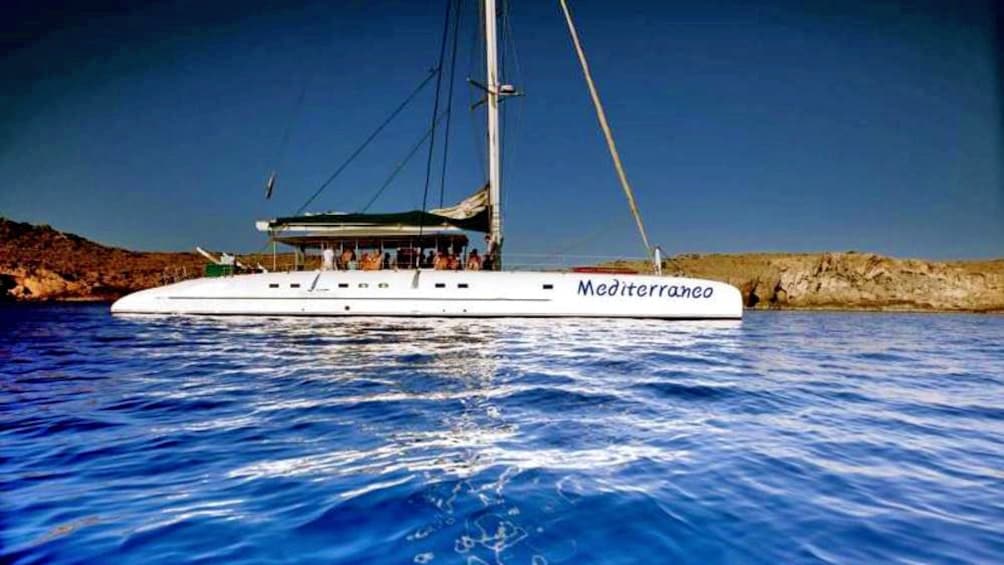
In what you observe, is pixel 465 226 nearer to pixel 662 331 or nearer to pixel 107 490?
pixel 662 331

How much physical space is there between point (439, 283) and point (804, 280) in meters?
50.4

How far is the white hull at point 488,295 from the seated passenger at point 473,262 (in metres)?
0.71

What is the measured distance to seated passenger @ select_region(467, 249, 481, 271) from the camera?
20844mm

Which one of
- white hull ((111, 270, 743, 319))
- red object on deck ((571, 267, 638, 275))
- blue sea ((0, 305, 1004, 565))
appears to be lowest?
blue sea ((0, 305, 1004, 565))

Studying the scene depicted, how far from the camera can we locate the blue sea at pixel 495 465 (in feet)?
8.94

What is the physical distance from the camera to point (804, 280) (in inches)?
2239

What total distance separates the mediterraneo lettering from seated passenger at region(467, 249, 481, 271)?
159 inches

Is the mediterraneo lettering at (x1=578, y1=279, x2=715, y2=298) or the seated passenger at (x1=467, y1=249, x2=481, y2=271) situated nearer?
the mediterraneo lettering at (x1=578, y1=279, x2=715, y2=298)

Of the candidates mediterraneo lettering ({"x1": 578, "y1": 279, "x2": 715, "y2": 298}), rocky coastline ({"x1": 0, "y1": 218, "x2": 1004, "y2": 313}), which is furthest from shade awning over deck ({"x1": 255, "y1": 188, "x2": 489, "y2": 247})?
rocky coastline ({"x1": 0, "y1": 218, "x2": 1004, "y2": 313})

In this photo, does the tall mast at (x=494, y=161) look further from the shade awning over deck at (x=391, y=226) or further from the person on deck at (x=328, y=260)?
the person on deck at (x=328, y=260)

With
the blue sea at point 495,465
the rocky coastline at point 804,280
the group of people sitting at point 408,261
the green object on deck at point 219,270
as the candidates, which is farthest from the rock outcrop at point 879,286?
the blue sea at point 495,465

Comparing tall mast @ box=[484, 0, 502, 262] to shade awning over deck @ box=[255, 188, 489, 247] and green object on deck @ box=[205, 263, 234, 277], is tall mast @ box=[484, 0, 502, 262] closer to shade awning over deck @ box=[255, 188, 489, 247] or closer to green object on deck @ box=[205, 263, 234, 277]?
shade awning over deck @ box=[255, 188, 489, 247]

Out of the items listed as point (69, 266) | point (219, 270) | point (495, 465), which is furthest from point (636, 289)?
point (69, 266)

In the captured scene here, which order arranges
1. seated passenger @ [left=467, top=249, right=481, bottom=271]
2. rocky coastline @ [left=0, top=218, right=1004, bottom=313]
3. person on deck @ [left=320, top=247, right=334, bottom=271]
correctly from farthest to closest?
rocky coastline @ [left=0, top=218, right=1004, bottom=313] < person on deck @ [left=320, top=247, right=334, bottom=271] < seated passenger @ [left=467, top=249, right=481, bottom=271]
